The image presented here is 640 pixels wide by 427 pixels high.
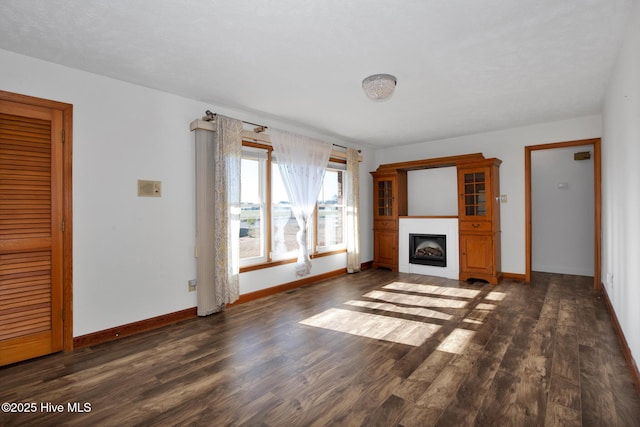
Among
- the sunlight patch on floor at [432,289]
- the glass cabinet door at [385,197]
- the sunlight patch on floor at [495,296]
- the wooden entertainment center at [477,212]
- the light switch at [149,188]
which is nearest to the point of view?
the light switch at [149,188]

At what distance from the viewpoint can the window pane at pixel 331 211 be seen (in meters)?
5.61

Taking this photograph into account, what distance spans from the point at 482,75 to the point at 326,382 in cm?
313

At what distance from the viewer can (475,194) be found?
5.27m

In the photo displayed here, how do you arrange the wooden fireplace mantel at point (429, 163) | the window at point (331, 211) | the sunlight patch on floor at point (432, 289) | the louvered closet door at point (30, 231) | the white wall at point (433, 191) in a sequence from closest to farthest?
the louvered closet door at point (30, 231) < the sunlight patch on floor at point (432, 289) < the wooden fireplace mantel at point (429, 163) < the window at point (331, 211) < the white wall at point (433, 191)

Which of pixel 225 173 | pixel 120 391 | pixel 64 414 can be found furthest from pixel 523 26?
pixel 64 414

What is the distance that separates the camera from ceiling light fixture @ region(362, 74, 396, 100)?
305cm

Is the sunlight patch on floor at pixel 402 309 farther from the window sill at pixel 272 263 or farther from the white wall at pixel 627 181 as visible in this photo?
the white wall at pixel 627 181

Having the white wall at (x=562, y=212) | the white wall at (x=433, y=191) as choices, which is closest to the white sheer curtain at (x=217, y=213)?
the white wall at (x=433, y=191)

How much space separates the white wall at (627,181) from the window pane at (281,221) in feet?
12.2

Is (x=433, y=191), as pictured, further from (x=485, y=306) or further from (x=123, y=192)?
(x=123, y=192)

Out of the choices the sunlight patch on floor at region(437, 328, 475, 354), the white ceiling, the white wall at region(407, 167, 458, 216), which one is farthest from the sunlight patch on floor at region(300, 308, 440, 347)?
the white wall at region(407, 167, 458, 216)

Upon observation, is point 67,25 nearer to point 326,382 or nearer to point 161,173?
point 161,173

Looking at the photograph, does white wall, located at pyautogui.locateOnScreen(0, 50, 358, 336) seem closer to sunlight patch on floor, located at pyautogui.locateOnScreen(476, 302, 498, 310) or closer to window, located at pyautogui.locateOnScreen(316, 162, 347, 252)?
window, located at pyautogui.locateOnScreen(316, 162, 347, 252)

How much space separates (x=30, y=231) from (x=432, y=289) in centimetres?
472
